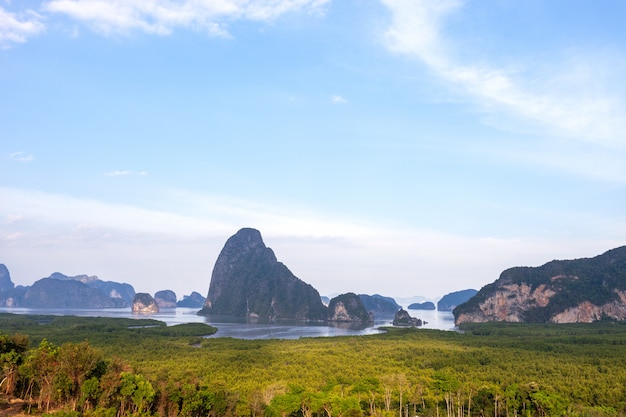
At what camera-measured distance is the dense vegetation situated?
33781 millimetres

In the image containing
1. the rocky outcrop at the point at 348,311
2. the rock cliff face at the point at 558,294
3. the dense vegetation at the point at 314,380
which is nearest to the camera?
the dense vegetation at the point at 314,380

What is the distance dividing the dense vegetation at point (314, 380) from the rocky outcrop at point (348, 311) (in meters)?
102

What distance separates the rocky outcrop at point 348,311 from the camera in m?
173

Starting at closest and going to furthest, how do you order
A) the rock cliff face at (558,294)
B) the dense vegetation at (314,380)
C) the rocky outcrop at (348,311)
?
the dense vegetation at (314,380) → the rock cliff face at (558,294) → the rocky outcrop at (348,311)

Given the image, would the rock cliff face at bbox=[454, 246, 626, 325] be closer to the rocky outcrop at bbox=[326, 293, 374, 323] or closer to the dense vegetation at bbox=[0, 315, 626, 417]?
the rocky outcrop at bbox=[326, 293, 374, 323]

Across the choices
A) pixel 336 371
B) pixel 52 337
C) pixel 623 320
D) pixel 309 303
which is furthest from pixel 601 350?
pixel 309 303

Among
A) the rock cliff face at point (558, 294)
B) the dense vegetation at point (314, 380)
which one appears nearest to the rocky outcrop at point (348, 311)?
the rock cliff face at point (558, 294)

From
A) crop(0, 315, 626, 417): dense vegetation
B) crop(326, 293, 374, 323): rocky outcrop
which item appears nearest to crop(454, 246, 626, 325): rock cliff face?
crop(326, 293, 374, 323): rocky outcrop

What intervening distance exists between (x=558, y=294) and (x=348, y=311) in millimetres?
73897

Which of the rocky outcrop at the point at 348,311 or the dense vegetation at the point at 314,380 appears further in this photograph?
the rocky outcrop at the point at 348,311

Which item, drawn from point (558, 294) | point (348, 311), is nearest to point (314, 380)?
point (558, 294)

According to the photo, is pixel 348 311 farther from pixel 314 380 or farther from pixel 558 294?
pixel 314 380

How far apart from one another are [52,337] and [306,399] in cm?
6206

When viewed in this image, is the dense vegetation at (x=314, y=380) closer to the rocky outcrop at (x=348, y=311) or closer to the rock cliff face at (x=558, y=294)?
the rock cliff face at (x=558, y=294)
